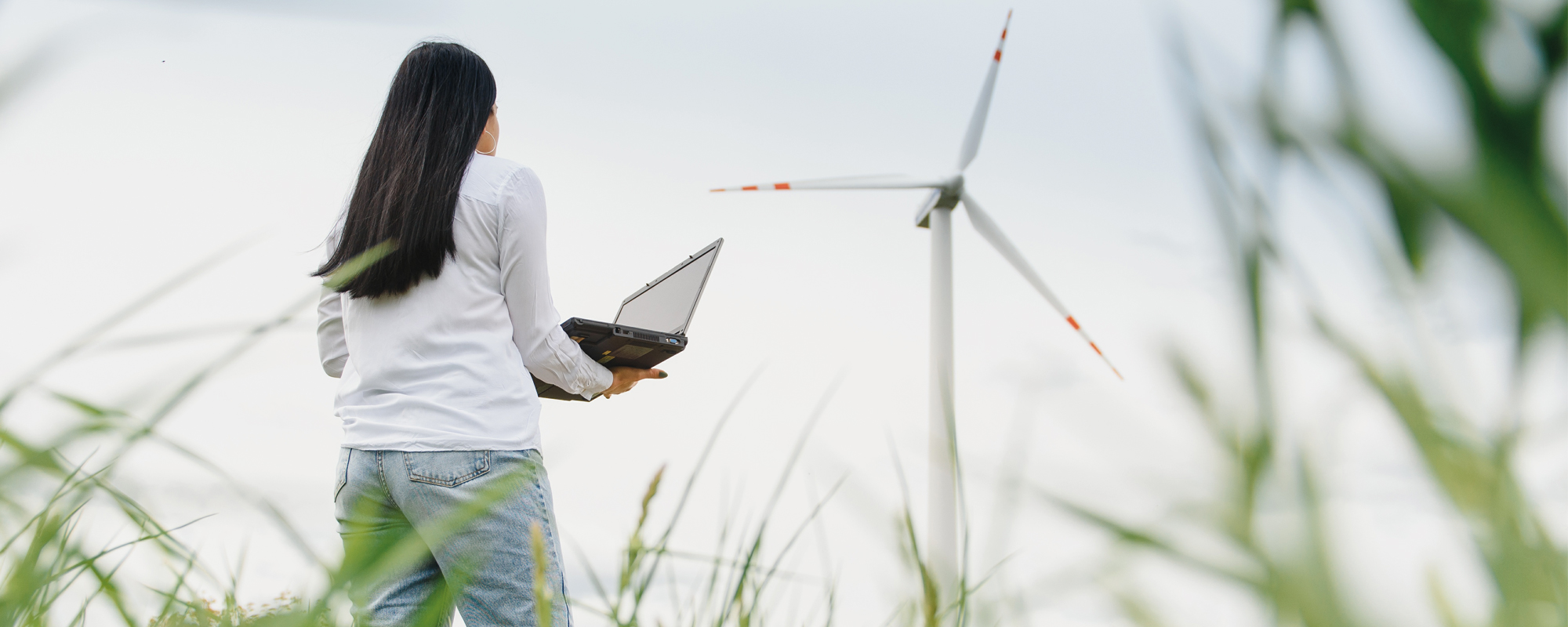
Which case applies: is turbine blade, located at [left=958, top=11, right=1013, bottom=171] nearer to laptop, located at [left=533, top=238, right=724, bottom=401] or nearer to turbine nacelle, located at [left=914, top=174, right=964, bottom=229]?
turbine nacelle, located at [left=914, top=174, right=964, bottom=229]

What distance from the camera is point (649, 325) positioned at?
3.14 m

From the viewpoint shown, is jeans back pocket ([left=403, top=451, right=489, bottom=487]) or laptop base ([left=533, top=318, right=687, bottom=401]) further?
laptop base ([left=533, top=318, right=687, bottom=401])

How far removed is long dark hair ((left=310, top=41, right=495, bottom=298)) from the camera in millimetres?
2033

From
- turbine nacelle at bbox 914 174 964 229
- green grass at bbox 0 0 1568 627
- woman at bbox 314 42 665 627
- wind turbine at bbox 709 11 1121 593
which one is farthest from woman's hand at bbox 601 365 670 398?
turbine nacelle at bbox 914 174 964 229

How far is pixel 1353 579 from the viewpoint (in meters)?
0.20

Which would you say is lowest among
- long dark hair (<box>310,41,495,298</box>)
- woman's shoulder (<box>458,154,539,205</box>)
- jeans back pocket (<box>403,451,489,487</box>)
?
jeans back pocket (<box>403,451,489,487</box>)

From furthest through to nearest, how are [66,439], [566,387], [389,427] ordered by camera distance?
[566,387], [389,427], [66,439]

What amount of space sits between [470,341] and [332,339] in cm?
51

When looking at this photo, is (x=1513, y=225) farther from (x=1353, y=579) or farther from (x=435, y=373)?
(x=435, y=373)

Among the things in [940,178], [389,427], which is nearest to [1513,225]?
[389,427]

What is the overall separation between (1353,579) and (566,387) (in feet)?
7.14

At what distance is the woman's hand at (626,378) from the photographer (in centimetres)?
248

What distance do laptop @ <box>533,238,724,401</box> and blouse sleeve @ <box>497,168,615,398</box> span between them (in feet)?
0.24

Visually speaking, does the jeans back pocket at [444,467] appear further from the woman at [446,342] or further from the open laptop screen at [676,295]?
the open laptop screen at [676,295]
